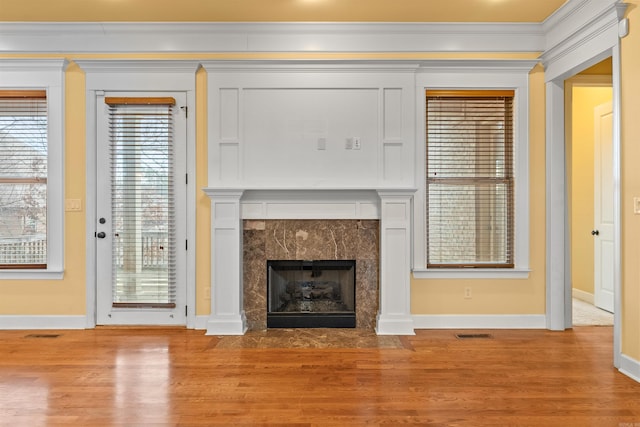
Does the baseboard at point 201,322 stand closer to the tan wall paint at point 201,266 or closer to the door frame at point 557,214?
the tan wall paint at point 201,266

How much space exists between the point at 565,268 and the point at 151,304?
13.0 feet

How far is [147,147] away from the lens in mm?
4047

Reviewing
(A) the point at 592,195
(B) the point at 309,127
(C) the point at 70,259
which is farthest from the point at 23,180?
(A) the point at 592,195

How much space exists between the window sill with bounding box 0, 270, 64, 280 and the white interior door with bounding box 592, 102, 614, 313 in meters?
5.72

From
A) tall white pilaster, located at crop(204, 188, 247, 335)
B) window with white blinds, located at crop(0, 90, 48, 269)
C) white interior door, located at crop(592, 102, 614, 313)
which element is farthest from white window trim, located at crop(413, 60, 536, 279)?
window with white blinds, located at crop(0, 90, 48, 269)

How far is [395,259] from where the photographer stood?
3859 mm

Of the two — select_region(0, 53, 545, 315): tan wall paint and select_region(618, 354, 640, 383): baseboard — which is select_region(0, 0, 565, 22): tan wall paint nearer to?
select_region(0, 53, 545, 315): tan wall paint

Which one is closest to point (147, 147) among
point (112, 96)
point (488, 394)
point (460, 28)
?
point (112, 96)

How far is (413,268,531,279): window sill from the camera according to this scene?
4016 millimetres

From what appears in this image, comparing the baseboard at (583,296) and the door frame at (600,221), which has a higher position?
the door frame at (600,221)

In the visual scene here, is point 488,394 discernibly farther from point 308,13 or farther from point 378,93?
point 308,13

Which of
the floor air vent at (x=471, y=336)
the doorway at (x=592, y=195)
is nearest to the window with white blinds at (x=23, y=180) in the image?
the floor air vent at (x=471, y=336)

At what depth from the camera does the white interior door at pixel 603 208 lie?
462 cm

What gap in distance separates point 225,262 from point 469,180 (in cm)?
245
